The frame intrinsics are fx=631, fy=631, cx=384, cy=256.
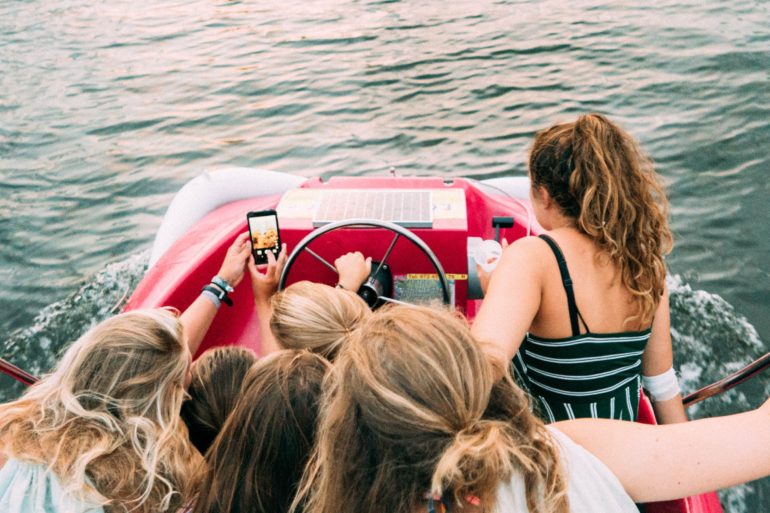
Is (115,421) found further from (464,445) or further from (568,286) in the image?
(568,286)

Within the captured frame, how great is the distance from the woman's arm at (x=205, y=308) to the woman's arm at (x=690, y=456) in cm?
150

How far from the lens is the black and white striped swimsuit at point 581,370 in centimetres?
154

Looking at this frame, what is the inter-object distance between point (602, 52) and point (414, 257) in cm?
535

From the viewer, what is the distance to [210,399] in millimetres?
1558

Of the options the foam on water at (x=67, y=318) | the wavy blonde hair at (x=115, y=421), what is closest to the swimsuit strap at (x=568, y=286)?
the wavy blonde hair at (x=115, y=421)

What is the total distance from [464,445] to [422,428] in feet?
0.20

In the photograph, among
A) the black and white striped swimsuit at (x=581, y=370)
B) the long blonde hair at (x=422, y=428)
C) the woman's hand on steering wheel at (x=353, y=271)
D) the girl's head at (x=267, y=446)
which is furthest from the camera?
the woman's hand on steering wheel at (x=353, y=271)

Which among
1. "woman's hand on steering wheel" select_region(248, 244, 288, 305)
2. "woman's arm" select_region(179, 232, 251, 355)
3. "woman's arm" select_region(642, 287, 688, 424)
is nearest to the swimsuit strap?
"woman's arm" select_region(642, 287, 688, 424)

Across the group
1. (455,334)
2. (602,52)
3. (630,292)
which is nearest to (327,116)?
(602,52)

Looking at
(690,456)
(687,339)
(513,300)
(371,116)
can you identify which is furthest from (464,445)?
(371,116)

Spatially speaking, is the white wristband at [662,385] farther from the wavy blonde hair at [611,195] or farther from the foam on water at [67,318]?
the foam on water at [67,318]

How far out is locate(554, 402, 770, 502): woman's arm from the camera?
1000 mm

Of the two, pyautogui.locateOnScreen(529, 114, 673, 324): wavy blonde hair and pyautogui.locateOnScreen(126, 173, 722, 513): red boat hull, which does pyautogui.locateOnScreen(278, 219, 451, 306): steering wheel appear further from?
pyautogui.locateOnScreen(529, 114, 673, 324): wavy blonde hair

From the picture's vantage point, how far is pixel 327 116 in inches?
239
